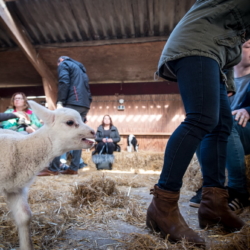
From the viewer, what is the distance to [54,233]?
1371mm

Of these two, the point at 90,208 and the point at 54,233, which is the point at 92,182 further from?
the point at 54,233

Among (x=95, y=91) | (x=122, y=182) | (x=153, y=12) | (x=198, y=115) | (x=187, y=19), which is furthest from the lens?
(x=95, y=91)

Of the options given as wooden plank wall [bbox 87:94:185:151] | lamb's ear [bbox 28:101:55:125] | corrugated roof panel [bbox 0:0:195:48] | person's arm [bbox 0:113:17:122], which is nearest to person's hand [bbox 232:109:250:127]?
lamb's ear [bbox 28:101:55:125]

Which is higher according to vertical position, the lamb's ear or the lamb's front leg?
the lamb's ear

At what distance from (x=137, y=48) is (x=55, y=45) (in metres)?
2.04

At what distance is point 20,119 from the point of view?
3.36m

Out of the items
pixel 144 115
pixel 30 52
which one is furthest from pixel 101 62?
pixel 144 115

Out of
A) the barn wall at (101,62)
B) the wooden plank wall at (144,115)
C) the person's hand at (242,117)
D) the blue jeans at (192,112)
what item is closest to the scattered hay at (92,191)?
the blue jeans at (192,112)

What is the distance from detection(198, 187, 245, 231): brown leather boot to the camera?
1314 mm

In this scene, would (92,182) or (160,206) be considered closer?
(160,206)

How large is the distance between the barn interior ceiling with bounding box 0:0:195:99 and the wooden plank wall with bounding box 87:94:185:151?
1340 mm

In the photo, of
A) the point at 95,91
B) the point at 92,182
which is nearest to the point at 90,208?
the point at 92,182

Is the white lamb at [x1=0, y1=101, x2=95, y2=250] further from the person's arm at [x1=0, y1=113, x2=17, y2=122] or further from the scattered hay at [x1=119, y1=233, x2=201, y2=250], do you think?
the person's arm at [x1=0, y1=113, x2=17, y2=122]

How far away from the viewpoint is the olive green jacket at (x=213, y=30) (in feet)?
4.01
